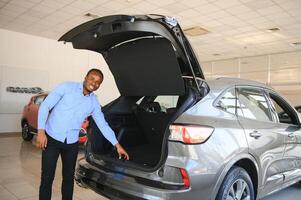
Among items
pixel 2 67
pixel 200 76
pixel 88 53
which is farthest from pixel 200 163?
pixel 88 53

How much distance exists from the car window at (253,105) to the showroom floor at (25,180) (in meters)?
1.30

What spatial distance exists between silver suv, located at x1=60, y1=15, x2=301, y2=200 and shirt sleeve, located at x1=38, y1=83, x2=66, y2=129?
445mm

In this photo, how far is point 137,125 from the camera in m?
3.12

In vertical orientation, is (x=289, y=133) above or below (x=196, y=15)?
below

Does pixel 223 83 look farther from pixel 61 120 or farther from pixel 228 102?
pixel 61 120

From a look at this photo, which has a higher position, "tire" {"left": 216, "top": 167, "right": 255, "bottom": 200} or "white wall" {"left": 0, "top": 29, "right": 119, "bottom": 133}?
"white wall" {"left": 0, "top": 29, "right": 119, "bottom": 133}

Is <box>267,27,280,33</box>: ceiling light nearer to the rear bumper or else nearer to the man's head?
the man's head

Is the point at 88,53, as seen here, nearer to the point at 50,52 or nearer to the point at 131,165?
the point at 50,52

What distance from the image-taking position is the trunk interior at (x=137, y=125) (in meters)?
2.74

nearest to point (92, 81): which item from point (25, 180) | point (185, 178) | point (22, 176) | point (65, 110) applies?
point (65, 110)

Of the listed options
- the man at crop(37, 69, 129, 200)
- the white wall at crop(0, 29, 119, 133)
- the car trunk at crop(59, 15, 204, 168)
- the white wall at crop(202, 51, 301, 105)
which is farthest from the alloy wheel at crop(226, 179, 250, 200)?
the white wall at crop(202, 51, 301, 105)

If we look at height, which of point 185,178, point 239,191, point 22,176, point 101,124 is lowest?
point 22,176

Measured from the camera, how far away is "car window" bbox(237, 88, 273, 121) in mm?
2546

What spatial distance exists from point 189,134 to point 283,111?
6.10 ft
